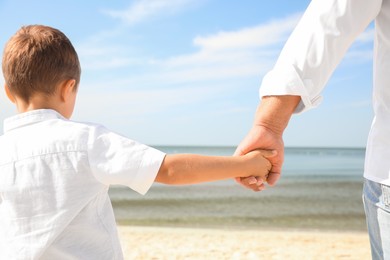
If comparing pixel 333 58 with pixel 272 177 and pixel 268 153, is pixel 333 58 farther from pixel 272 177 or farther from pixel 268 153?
pixel 272 177

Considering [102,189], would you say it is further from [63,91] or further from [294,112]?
[294,112]

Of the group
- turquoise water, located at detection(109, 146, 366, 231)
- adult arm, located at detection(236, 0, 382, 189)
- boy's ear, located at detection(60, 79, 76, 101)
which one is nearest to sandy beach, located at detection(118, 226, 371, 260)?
turquoise water, located at detection(109, 146, 366, 231)

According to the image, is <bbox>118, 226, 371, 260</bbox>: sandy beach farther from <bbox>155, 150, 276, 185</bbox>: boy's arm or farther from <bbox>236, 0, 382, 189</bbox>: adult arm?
<bbox>236, 0, 382, 189</bbox>: adult arm

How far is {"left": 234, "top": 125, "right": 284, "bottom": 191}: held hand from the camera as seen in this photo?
5.43 ft

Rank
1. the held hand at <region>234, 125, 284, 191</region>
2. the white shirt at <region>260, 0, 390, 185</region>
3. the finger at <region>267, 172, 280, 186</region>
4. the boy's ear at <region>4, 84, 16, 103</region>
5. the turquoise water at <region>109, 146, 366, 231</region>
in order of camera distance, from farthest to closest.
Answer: the turquoise water at <region>109, 146, 366, 231</region> < the finger at <region>267, 172, 280, 186</region> < the boy's ear at <region>4, 84, 16, 103</region> < the held hand at <region>234, 125, 284, 191</region> < the white shirt at <region>260, 0, 390, 185</region>

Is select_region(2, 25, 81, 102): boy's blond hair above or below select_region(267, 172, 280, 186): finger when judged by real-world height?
above

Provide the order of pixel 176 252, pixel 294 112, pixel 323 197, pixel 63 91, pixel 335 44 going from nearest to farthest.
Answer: pixel 335 44 < pixel 294 112 < pixel 63 91 < pixel 176 252 < pixel 323 197

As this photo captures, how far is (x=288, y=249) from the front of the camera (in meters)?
6.92

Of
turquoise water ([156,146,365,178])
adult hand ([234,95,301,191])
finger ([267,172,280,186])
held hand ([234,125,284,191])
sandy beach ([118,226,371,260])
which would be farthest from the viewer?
turquoise water ([156,146,365,178])

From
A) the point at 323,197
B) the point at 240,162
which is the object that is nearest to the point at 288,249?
the point at 240,162

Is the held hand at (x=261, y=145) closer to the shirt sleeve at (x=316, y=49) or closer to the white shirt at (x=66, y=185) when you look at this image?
the shirt sleeve at (x=316, y=49)

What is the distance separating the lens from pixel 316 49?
4.73ft

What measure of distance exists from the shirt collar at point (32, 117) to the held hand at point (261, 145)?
706 mm

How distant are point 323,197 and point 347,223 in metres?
3.87
